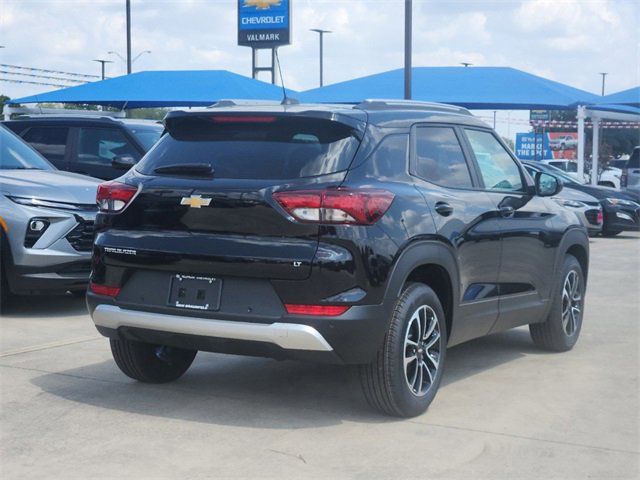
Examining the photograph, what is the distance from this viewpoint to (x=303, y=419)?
557 centimetres

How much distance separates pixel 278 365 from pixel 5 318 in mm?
3032

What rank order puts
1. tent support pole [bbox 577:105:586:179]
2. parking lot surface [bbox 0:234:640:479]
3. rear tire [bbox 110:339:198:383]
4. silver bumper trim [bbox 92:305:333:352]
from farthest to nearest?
tent support pole [bbox 577:105:586:179] → rear tire [bbox 110:339:198:383] → silver bumper trim [bbox 92:305:333:352] → parking lot surface [bbox 0:234:640:479]

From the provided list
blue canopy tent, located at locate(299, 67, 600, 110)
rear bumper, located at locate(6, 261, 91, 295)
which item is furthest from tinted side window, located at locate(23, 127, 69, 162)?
blue canopy tent, located at locate(299, 67, 600, 110)

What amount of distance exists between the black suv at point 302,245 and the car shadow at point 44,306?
3.07 metres

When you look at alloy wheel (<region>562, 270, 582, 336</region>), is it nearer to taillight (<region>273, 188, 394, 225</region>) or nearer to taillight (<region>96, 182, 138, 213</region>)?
taillight (<region>273, 188, 394, 225</region>)

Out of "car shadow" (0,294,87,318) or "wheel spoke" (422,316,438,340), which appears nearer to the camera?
"wheel spoke" (422,316,438,340)

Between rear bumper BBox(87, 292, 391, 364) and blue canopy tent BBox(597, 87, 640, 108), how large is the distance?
23.7m

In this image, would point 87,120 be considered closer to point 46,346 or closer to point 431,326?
point 46,346

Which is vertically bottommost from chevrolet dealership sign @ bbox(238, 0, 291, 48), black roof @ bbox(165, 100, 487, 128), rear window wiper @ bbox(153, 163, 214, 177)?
rear window wiper @ bbox(153, 163, 214, 177)

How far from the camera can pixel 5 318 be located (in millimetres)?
8781

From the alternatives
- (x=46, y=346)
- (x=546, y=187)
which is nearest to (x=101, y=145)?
(x=46, y=346)

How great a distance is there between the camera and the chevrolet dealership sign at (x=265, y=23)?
38062 mm

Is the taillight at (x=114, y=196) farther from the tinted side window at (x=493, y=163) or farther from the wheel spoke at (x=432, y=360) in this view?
the tinted side window at (x=493, y=163)

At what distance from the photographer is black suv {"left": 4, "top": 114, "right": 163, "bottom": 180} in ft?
38.5
